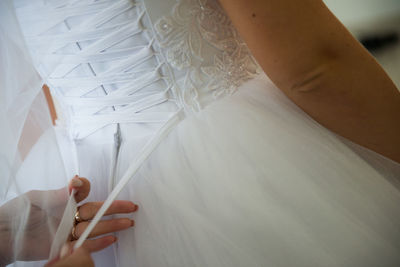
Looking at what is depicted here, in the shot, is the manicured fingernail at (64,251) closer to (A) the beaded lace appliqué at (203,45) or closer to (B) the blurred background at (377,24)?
(A) the beaded lace appliqué at (203,45)

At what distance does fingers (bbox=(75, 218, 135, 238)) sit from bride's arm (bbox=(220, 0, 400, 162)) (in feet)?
1.13

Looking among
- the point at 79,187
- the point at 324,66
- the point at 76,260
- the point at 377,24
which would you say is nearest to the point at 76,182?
the point at 79,187

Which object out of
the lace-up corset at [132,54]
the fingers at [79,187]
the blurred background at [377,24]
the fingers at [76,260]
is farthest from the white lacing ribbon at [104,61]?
the blurred background at [377,24]

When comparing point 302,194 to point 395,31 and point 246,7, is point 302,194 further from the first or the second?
point 395,31

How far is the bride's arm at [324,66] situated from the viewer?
367 mm

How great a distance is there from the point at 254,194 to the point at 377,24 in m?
2.49

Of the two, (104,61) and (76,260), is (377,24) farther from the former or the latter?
(76,260)

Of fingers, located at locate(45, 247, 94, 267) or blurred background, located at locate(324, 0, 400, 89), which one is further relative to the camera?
blurred background, located at locate(324, 0, 400, 89)

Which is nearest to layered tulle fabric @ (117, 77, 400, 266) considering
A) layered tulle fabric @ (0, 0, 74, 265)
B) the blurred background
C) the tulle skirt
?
the tulle skirt

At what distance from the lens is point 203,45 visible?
0.45 metres

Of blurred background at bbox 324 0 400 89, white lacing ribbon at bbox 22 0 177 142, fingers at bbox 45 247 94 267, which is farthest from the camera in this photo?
blurred background at bbox 324 0 400 89

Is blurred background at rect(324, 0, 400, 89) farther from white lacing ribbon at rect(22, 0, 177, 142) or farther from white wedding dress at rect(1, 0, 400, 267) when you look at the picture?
white lacing ribbon at rect(22, 0, 177, 142)

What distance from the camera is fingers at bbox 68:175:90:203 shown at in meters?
0.38

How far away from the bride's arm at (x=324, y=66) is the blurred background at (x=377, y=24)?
6.49 feet
